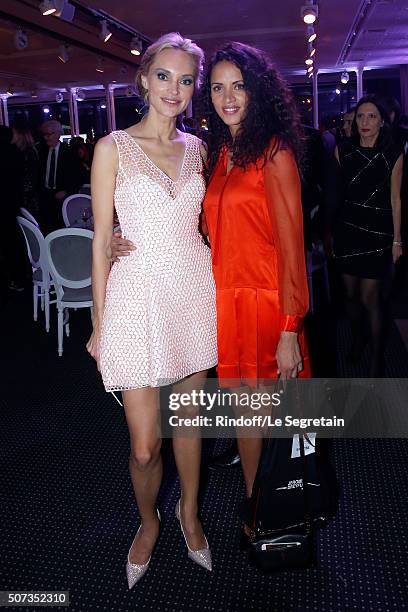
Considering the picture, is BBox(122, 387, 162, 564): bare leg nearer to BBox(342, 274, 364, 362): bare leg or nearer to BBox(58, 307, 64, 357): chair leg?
BBox(342, 274, 364, 362): bare leg

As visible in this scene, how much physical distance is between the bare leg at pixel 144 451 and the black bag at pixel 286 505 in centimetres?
31

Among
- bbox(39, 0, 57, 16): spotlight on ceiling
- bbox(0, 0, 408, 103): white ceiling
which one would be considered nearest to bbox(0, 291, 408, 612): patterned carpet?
bbox(0, 0, 408, 103): white ceiling

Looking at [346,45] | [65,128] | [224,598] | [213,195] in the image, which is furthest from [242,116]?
[65,128]

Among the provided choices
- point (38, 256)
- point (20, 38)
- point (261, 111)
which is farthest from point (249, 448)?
point (20, 38)

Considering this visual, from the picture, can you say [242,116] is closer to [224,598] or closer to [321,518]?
[321,518]

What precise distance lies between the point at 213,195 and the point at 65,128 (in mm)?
17536

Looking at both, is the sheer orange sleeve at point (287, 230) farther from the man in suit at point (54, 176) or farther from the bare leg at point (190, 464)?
the man in suit at point (54, 176)

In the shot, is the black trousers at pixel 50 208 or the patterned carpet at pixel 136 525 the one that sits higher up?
the black trousers at pixel 50 208

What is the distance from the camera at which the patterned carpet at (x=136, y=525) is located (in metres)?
1.81

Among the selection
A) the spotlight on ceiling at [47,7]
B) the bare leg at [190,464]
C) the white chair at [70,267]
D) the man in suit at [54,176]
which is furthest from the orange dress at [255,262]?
the spotlight on ceiling at [47,7]

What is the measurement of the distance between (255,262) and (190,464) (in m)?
0.70

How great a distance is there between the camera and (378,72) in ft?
46.6

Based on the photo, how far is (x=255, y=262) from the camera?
171 centimetres

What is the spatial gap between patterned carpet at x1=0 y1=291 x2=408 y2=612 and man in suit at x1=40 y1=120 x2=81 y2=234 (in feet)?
11.8
